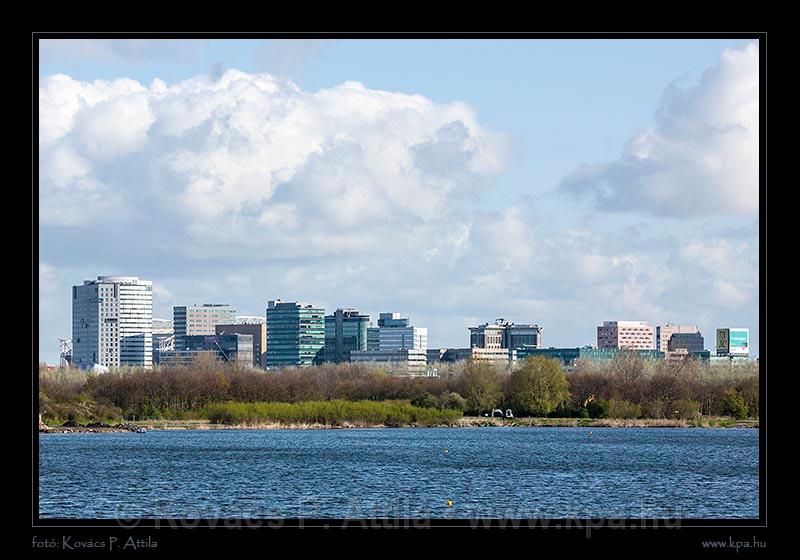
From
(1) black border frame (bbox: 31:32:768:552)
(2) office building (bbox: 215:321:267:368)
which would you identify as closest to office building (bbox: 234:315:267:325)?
(2) office building (bbox: 215:321:267:368)

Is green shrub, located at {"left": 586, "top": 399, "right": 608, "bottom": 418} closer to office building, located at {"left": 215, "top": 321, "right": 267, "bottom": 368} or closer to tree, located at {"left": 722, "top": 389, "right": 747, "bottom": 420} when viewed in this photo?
tree, located at {"left": 722, "top": 389, "right": 747, "bottom": 420}

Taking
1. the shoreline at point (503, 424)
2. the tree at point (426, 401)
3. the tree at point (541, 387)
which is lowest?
the shoreline at point (503, 424)

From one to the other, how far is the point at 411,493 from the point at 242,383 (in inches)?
1550

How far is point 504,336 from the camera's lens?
11631 centimetres

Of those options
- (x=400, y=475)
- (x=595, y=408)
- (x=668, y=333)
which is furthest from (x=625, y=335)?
(x=400, y=475)

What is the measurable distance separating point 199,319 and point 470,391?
44.6 m

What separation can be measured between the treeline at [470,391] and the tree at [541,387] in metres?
0.05

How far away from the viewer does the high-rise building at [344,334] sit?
360 feet

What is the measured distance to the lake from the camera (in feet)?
95.6

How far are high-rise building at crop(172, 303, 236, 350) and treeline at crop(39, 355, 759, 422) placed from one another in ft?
116

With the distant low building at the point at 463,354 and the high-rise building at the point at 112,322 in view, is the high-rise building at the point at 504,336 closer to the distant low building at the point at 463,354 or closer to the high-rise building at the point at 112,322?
the distant low building at the point at 463,354

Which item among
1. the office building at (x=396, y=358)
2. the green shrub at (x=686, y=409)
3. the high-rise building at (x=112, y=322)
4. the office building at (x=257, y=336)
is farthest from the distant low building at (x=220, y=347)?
the green shrub at (x=686, y=409)

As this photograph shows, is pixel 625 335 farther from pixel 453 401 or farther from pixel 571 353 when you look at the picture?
pixel 453 401
